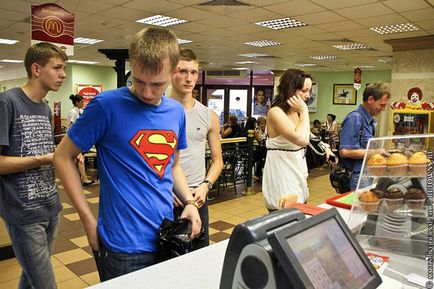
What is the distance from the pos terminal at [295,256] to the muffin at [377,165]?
675mm

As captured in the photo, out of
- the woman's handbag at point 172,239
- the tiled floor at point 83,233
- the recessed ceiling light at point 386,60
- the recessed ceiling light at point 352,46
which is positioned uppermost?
the recessed ceiling light at point 386,60

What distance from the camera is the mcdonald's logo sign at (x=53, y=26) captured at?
3.12 metres

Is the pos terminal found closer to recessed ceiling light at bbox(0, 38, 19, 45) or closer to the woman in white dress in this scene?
the woman in white dress

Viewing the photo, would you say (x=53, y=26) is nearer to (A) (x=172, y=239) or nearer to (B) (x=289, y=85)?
(B) (x=289, y=85)

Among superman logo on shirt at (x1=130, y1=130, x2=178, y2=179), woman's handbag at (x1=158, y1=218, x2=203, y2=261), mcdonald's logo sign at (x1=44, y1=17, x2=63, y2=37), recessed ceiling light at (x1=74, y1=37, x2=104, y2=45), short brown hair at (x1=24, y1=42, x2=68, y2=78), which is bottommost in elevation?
woman's handbag at (x1=158, y1=218, x2=203, y2=261)

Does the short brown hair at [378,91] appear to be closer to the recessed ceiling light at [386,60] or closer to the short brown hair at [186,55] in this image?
the short brown hair at [186,55]

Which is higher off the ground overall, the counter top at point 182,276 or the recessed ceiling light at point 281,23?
the recessed ceiling light at point 281,23

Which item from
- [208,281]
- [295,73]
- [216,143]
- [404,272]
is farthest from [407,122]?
[208,281]

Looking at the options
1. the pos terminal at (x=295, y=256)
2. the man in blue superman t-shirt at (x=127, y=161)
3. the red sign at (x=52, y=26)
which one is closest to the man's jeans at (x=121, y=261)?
the man in blue superman t-shirt at (x=127, y=161)

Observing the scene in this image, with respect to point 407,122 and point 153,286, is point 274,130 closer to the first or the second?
point 153,286

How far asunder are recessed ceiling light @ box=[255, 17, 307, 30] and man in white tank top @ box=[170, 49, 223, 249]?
487cm

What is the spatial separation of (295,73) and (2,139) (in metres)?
1.69

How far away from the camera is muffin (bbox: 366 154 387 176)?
1.46 meters

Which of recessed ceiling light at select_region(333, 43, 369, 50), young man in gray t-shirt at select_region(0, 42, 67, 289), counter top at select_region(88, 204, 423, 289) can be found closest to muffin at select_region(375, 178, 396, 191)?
counter top at select_region(88, 204, 423, 289)
